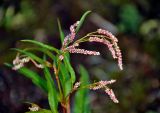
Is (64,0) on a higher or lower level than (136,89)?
higher

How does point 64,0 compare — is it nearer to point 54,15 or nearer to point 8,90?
point 54,15

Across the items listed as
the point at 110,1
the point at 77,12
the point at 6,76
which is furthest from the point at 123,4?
the point at 6,76

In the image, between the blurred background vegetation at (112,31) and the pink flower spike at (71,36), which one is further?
the blurred background vegetation at (112,31)

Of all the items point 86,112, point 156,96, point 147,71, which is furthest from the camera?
point 147,71

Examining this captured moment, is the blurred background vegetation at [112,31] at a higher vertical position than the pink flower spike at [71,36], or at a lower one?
higher

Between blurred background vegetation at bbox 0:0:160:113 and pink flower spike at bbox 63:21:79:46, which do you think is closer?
pink flower spike at bbox 63:21:79:46

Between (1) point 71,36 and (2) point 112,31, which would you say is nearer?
(1) point 71,36

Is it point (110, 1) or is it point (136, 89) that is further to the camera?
point (110, 1)

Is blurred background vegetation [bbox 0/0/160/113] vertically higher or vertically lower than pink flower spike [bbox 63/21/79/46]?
higher
